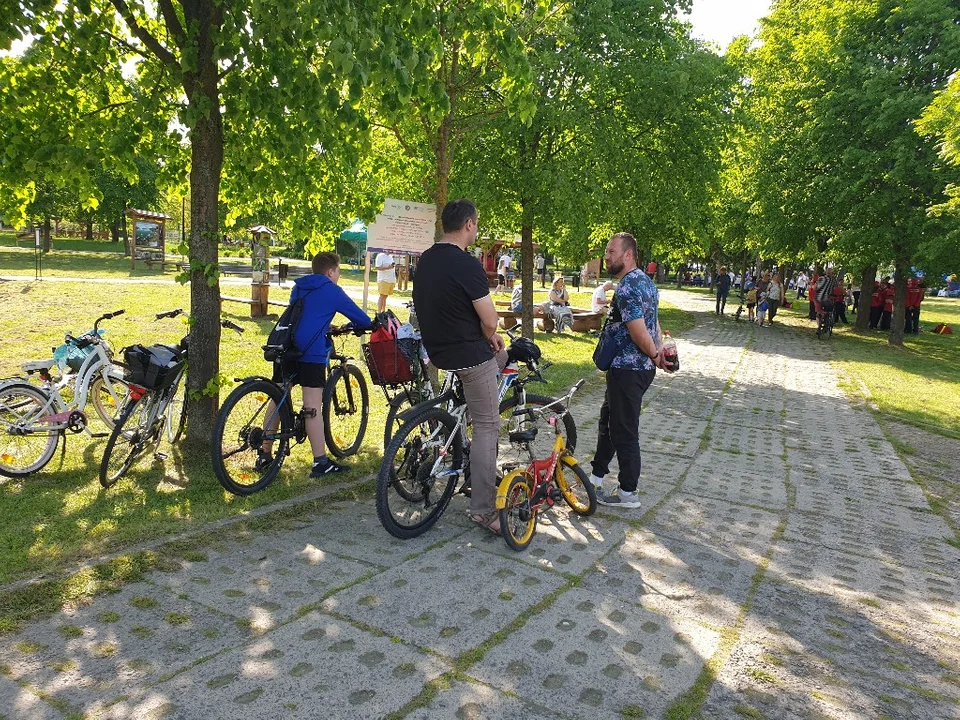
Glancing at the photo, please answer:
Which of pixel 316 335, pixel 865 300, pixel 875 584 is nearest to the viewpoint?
pixel 875 584

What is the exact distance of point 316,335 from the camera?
17.9ft

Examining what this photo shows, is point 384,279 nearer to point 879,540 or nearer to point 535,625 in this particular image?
point 879,540

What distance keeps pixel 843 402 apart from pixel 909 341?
530 inches

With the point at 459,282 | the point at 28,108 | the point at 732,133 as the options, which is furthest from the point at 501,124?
the point at 459,282

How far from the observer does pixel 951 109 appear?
10211mm

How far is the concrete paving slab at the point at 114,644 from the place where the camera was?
9.31 feet

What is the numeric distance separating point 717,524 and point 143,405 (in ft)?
15.0

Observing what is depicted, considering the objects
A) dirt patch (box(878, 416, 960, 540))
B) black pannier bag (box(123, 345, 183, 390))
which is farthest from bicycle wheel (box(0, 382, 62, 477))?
dirt patch (box(878, 416, 960, 540))

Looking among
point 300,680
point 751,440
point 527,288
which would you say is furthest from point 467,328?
point 527,288

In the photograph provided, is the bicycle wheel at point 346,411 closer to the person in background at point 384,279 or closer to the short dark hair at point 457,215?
the short dark hair at point 457,215

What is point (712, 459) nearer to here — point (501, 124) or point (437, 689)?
point (437, 689)

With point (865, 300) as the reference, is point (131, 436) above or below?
below

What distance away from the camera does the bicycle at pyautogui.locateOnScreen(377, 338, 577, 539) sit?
14.5 feet

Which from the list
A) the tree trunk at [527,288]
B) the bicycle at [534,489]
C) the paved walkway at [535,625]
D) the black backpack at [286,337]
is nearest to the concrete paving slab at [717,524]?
the paved walkway at [535,625]
